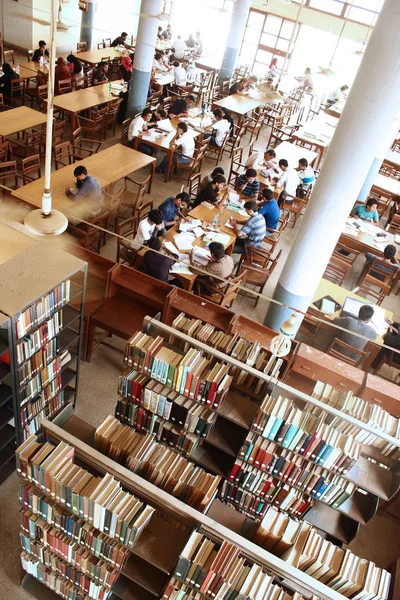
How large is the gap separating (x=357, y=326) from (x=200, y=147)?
5299 mm

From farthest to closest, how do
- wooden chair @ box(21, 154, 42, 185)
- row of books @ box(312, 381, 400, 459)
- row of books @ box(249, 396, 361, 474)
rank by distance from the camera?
wooden chair @ box(21, 154, 42, 185), row of books @ box(312, 381, 400, 459), row of books @ box(249, 396, 361, 474)

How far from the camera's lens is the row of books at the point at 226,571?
2760 millimetres

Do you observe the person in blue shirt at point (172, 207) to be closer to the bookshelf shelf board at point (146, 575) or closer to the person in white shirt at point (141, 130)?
the person in white shirt at point (141, 130)

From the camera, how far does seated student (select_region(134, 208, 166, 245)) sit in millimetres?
6246

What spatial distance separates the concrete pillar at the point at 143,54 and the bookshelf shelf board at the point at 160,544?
30.5 feet

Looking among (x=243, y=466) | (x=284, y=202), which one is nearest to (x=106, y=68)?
(x=284, y=202)

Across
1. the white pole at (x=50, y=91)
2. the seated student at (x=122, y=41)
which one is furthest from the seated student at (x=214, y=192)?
the seated student at (x=122, y=41)

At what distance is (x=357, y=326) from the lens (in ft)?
18.5

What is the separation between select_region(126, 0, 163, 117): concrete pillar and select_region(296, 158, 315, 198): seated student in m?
3.87

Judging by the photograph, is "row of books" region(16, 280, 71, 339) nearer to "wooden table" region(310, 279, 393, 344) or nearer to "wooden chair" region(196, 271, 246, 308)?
"wooden chair" region(196, 271, 246, 308)

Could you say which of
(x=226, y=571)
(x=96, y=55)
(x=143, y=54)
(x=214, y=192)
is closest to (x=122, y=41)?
(x=96, y=55)

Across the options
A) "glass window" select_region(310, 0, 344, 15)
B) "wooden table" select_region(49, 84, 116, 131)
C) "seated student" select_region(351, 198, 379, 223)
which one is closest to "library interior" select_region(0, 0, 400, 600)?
"seated student" select_region(351, 198, 379, 223)

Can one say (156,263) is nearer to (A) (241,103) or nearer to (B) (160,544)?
(B) (160,544)

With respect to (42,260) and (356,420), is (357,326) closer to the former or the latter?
(356,420)
